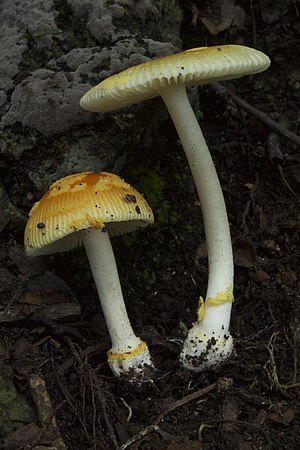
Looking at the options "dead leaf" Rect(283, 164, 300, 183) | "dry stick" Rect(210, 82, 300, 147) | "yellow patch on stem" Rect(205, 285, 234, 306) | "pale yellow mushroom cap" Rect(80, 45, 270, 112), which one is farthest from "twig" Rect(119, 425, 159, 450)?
"dry stick" Rect(210, 82, 300, 147)

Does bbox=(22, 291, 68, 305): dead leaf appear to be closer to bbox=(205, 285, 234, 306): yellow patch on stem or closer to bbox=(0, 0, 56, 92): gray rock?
bbox=(205, 285, 234, 306): yellow patch on stem

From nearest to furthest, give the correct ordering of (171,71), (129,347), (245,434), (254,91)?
(171,71) < (245,434) < (129,347) < (254,91)

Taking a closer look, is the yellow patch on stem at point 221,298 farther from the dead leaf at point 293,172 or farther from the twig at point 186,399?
the dead leaf at point 293,172

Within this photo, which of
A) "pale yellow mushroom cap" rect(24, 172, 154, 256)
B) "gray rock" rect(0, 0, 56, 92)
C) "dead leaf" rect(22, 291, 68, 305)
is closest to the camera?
"pale yellow mushroom cap" rect(24, 172, 154, 256)

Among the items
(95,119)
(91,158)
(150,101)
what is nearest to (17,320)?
(91,158)

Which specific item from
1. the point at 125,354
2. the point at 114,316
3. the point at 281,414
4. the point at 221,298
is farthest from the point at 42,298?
the point at 281,414

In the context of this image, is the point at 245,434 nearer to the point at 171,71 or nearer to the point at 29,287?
the point at 29,287
